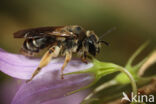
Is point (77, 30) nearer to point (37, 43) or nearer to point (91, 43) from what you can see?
point (91, 43)

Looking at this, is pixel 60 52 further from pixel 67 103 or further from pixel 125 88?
pixel 125 88

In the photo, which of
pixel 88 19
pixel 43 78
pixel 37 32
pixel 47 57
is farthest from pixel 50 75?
pixel 88 19

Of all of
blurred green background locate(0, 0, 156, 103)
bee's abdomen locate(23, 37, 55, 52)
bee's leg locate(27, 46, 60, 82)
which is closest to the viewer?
bee's leg locate(27, 46, 60, 82)

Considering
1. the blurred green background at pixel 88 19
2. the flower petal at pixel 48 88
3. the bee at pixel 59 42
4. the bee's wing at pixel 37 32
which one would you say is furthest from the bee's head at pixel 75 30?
the blurred green background at pixel 88 19

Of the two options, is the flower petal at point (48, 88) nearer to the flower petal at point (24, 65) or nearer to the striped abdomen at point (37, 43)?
the flower petal at point (24, 65)

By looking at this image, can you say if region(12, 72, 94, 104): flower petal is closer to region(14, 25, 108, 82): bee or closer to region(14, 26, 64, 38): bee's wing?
region(14, 25, 108, 82): bee

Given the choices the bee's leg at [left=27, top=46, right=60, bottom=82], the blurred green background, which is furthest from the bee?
the blurred green background

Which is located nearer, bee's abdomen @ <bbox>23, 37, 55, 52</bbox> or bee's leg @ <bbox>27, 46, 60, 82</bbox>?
bee's leg @ <bbox>27, 46, 60, 82</bbox>
